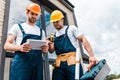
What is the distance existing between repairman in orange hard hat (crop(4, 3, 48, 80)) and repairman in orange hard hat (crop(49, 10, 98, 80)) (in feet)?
1.04

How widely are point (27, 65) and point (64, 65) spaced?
605mm

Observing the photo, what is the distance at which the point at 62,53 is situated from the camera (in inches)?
163

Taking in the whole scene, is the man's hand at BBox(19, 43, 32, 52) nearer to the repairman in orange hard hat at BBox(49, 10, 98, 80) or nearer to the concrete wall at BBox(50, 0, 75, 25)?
the repairman in orange hard hat at BBox(49, 10, 98, 80)

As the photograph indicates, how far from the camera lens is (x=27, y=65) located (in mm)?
3721

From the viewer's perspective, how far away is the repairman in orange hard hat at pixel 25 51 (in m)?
3.68

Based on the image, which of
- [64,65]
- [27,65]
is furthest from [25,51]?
[64,65]

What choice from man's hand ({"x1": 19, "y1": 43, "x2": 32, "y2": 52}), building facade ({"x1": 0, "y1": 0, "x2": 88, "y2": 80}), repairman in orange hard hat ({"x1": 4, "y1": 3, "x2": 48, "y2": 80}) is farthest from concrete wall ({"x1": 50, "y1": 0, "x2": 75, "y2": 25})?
man's hand ({"x1": 19, "y1": 43, "x2": 32, "y2": 52})

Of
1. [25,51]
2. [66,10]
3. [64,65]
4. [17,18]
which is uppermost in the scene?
[66,10]

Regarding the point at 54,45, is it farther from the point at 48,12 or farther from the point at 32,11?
the point at 48,12

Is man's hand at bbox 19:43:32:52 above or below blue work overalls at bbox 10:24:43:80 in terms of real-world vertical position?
above

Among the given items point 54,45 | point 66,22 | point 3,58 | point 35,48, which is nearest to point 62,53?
point 54,45

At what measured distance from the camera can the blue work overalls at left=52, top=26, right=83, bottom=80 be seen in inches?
159

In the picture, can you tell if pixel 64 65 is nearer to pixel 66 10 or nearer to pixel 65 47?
pixel 65 47

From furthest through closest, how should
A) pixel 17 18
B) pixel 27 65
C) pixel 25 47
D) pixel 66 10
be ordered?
pixel 66 10
pixel 17 18
pixel 27 65
pixel 25 47
